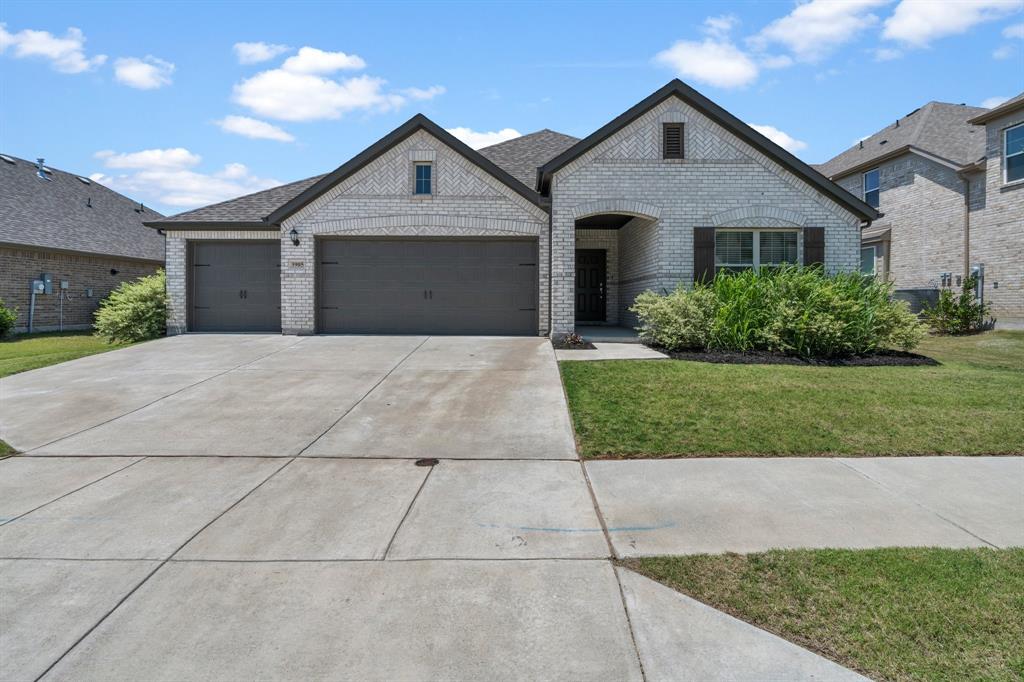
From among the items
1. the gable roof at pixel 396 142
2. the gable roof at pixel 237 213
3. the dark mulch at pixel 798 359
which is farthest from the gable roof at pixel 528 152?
the dark mulch at pixel 798 359

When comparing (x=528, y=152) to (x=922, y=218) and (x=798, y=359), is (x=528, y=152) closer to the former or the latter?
(x=798, y=359)

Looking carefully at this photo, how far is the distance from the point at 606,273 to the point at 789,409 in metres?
11.8

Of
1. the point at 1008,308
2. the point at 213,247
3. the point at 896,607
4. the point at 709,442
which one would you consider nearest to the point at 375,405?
the point at 709,442

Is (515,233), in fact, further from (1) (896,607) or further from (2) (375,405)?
(1) (896,607)

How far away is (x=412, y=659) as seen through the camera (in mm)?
2854

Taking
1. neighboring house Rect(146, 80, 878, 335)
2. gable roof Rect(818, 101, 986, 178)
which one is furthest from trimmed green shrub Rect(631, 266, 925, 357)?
gable roof Rect(818, 101, 986, 178)

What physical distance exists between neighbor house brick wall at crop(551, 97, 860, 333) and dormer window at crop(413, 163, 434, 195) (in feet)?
11.2

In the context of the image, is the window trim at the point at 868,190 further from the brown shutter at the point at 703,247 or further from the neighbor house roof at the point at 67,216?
the neighbor house roof at the point at 67,216

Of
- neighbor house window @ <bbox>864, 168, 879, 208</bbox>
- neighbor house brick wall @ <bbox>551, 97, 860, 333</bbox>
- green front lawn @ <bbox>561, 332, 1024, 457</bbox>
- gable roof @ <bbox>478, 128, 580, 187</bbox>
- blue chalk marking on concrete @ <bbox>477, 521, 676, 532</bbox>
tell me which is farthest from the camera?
neighbor house window @ <bbox>864, 168, 879, 208</bbox>

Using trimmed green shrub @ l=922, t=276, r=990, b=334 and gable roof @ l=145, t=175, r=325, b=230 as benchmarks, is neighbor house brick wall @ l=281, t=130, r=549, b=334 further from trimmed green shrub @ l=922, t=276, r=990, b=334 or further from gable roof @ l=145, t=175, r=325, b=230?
trimmed green shrub @ l=922, t=276, r=990, b=334

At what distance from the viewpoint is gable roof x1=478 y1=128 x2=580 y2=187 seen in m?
17.4

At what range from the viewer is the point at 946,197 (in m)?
20.2

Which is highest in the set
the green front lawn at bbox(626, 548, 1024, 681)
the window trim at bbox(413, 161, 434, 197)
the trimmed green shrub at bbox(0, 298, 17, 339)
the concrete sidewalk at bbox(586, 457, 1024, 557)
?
the window trim at bbox(413, 161, 434, 197)

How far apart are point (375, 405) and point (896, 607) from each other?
6.43 meters
